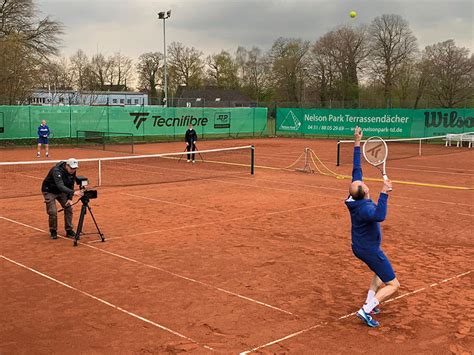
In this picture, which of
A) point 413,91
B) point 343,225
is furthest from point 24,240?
point 413,91

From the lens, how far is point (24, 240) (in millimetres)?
9789

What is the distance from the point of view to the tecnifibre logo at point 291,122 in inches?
1822

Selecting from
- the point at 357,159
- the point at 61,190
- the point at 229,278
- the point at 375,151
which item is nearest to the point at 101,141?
the point at 61,190

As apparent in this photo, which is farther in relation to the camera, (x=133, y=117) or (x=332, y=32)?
(x=332, y=32)

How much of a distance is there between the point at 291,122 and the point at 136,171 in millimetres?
27410

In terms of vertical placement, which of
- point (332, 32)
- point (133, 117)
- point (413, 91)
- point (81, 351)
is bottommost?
point (81, 351)

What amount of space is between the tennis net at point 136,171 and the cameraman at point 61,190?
17.0 ft

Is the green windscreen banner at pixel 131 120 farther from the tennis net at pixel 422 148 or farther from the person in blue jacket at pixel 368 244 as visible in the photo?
the person in blue jacket at pixel 368 244

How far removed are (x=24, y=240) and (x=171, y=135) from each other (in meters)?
30.5

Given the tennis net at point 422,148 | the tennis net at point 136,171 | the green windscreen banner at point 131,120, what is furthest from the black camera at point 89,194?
the green windscreen banner at point 131,120

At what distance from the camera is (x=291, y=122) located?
153ft

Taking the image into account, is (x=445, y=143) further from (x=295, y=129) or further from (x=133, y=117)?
(x=133, y=117)

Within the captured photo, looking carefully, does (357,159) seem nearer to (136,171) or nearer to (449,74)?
(136,171)

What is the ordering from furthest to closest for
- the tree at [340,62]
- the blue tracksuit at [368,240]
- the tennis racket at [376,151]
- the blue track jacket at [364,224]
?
1. the tree at [340,62]
2. the tennis racket at [376,151]
3. the blue tracksuit at [368,240]
4. the blue track jacket at [364,224]
